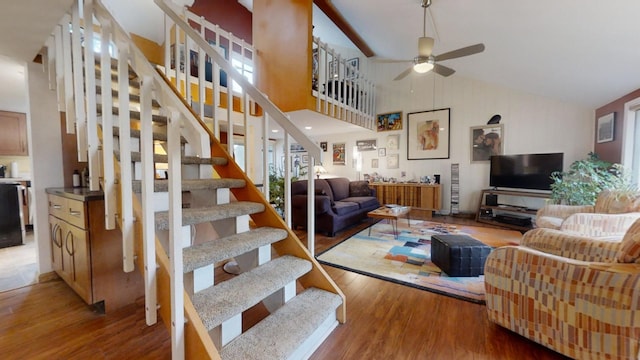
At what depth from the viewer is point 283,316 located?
142cm

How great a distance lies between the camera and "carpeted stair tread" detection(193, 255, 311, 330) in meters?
1.13

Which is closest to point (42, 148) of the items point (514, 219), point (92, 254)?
point (92, 254)

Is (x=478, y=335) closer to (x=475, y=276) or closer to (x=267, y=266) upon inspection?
(x=475, y=276)

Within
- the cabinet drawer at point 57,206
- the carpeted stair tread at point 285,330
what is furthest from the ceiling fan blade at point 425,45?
the cabinet drawer at point 57,206

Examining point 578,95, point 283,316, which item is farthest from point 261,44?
point 578,95

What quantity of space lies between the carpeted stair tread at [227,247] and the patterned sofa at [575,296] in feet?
4.84

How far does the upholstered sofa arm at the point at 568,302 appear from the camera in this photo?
115cm

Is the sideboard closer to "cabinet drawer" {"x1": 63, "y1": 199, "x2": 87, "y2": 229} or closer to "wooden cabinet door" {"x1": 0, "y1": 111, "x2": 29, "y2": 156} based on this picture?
"cabinet drawer" {"x1": 63, "y1": 199, "x2": 87, "y2": 229}

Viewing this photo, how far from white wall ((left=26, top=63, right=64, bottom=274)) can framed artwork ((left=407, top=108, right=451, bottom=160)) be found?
19.3 feet

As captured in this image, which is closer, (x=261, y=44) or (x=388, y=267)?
(x=388, y=267)

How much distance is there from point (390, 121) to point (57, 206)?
232 inches

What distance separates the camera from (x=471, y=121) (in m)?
5.18

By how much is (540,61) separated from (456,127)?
217 centimetres

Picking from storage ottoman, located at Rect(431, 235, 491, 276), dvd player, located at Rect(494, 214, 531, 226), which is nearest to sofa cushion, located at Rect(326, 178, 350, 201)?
storage ottoman, located at Rect(431, 235, 491, 276)
